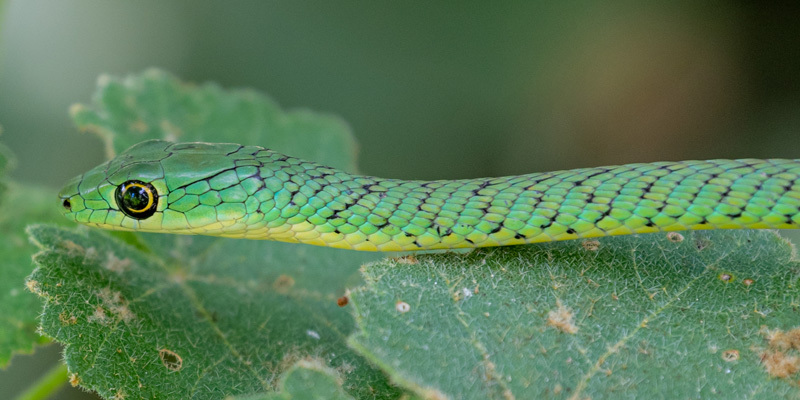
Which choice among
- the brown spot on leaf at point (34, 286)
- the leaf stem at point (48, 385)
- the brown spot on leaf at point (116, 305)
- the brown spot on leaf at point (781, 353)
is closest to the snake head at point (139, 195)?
the brown spot on leaf at point (116, 305)

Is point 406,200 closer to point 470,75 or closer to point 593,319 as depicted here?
point 593,319

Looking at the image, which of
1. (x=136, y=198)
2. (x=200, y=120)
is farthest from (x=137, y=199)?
(x=200, y=120)

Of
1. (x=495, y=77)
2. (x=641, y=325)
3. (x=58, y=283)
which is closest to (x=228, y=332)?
(x=58, y=283)

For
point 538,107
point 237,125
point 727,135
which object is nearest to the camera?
point 237,125

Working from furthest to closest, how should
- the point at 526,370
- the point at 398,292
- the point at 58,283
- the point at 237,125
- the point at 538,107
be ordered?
the point at 538,107 < the point at 237,125 < the point at 58,283 < the point at 398,292 < the point at 526,370

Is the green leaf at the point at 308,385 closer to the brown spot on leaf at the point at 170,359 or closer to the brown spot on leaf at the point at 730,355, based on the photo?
the brown spot on leaf at the point at 170,359

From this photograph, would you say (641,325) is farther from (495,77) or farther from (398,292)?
(495,77)
